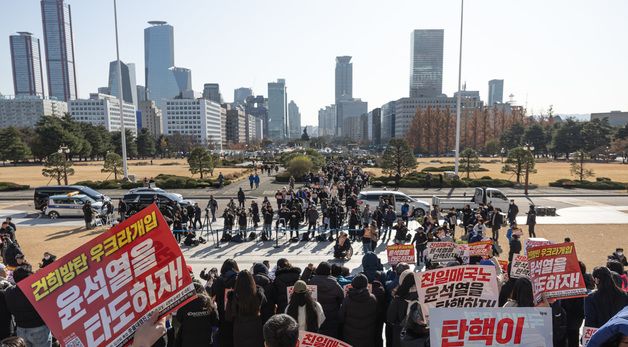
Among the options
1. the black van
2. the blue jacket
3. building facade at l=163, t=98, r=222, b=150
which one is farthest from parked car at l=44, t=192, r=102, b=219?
building facade at l=163, t=98, r=222, b=150

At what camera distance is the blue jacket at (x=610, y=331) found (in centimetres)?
237

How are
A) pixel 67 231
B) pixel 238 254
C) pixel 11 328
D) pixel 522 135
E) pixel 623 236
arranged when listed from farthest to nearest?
1. pixel 522 135
2. pixel 67 231
3. pixel 623 236
4. pixel 238 254
5. pixel 11 328

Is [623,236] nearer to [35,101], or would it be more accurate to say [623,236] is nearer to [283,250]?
[283,250]

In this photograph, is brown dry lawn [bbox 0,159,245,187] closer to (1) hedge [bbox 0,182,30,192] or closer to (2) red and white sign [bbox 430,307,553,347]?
(1) hedge [bbox 0,182,30,192]

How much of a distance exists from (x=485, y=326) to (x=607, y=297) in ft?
10.8

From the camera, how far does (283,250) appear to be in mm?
15547

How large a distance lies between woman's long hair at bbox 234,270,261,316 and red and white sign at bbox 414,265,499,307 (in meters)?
2.03

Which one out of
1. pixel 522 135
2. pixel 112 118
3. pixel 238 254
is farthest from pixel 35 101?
pixel 238 254

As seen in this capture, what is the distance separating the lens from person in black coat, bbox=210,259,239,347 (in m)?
5.48

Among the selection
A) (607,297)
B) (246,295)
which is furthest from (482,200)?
(246,295)

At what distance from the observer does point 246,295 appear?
485 centimetres

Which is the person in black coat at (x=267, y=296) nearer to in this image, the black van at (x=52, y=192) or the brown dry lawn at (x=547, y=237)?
the brown dry lawn at (x=547, y=237)

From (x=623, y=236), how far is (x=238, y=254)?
54.4ft

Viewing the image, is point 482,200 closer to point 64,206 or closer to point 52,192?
point 64,206
